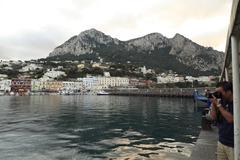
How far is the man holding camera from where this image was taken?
5418 millimetres

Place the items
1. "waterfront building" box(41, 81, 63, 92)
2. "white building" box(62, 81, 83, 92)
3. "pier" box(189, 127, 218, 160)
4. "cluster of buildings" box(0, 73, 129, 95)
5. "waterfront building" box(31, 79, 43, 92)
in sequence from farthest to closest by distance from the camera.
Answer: "waterfront building" box(41, 81, 63, 92), "white building" box(62, 81, 83, 92), "waterfront building" box(31, 79, 43, 92), "cluster of buildings" box(0, 73, 129, 95), "pier" box(189, 127, 218, 160)

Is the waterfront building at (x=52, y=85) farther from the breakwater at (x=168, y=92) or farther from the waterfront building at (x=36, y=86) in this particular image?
the breakwater at (x=168, y=92)

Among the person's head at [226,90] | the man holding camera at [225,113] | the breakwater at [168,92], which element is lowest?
the breakwater at [168,92]

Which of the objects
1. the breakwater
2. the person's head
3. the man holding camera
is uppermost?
the person's head

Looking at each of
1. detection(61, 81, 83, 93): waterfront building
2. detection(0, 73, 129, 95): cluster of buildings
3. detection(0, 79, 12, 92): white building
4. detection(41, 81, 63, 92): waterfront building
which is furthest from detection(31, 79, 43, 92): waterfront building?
detection(61, 81, 83, 93): waterfront building

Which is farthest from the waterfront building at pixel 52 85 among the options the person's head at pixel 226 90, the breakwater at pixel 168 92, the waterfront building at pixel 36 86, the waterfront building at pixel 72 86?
the person's head at pixel 226 90

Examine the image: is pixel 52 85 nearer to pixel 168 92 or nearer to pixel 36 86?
pixel 36 86

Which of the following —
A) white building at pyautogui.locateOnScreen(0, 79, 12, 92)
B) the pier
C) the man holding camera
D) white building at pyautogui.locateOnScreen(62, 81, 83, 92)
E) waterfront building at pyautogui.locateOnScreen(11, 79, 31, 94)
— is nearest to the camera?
the man holding camera

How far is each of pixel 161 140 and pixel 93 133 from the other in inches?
202

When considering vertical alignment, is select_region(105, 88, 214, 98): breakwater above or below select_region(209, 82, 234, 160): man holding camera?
below

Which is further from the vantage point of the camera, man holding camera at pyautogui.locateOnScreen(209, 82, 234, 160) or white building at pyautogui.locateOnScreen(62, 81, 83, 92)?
white building at pyautogui.locateOnScreen(62, 81, 83, 92)

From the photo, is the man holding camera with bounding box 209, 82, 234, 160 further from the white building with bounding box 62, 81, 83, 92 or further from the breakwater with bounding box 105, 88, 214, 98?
the white building with bounding box 62, 81, 83, 92

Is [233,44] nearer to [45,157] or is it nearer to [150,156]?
[150,156]

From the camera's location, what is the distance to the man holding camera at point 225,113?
5.42m
